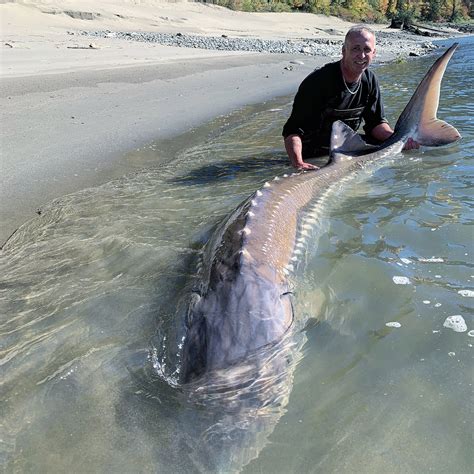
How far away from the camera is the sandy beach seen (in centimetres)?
515

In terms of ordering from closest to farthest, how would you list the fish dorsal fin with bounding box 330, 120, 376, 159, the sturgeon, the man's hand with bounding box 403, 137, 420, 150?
the sturgeon
the fish dorsal fin with bounding box 330, 120, 376, 159
the man's hand with bounding box 403, 137, 420, 150

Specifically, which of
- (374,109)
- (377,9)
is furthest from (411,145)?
(377,9)

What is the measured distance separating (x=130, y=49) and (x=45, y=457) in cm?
1607

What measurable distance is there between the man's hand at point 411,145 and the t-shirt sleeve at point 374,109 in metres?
0.38

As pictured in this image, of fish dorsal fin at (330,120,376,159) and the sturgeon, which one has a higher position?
the sturgeon

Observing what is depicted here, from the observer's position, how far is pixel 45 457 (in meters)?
1.86

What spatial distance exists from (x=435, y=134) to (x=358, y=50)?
1518mm

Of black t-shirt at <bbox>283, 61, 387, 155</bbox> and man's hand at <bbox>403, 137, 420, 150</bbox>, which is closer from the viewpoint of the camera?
black t-shirt at <bbox>283, 61, 387, 155</bbox>

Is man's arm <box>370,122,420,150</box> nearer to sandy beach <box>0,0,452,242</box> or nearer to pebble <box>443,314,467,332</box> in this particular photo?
sandy beach <box>0,0,452,242</box>

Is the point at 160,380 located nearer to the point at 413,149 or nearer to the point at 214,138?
the point at 413,149

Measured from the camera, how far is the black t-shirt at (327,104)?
17.4 feet

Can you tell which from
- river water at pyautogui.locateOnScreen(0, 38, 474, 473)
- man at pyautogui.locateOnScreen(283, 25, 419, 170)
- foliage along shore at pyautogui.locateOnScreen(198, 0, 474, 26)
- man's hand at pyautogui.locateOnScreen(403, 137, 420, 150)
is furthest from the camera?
foliage along shore at pyautogui.locateOnScreen(198, 0, 474, 26)

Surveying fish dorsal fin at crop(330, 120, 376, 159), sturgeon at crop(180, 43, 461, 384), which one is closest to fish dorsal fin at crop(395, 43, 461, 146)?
fish dorsal fin at crop(330, 120, 376, 159)

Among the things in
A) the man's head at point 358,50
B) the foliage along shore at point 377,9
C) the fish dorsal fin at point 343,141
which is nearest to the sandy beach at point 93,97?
the fish dorsal fin at point 343,141
